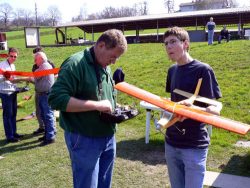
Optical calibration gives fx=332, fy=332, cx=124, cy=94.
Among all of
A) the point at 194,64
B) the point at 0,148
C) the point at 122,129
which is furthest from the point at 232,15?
the point at 194,64

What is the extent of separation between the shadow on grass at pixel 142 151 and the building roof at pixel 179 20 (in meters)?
23.0

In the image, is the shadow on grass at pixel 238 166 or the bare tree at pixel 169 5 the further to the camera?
the bare tree at pixel 169 5

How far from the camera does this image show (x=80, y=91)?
8.39 ft

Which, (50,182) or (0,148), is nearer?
(50,182)

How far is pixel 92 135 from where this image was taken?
8.73 feet

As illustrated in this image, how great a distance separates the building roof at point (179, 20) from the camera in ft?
90.2

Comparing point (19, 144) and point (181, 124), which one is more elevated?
point (181, 124)

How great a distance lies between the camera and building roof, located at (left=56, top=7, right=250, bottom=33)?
2750 centimetres

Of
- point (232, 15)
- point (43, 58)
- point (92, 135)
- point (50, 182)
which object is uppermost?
point (232, 15)

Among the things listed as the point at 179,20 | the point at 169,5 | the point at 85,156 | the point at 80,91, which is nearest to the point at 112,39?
the point at 80,91

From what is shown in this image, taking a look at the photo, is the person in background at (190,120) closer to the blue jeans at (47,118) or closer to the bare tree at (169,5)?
the blue jeans at (47,118)

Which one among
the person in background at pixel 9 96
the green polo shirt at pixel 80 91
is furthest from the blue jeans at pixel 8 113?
the green polo shirt at pixel 80 91

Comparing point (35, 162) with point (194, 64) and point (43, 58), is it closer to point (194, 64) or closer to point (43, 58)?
point (43, 58)

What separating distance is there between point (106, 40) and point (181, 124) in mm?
966
